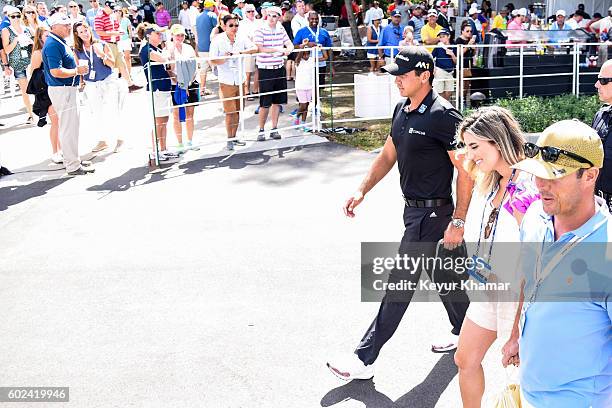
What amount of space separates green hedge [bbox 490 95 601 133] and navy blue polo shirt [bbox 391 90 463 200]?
8.00 meters

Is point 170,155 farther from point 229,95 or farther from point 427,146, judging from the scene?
point 427,146

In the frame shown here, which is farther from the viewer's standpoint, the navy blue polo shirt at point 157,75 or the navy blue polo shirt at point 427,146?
the navy blue polo shirt at point 157,75

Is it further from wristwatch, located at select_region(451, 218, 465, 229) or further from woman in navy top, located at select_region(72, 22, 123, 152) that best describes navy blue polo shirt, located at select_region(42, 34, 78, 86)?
wristwatch, located at select_region(451, 218, 465, 229)

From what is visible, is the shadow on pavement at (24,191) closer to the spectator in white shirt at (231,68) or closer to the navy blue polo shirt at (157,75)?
the navy blue polo shirt at (157,75)

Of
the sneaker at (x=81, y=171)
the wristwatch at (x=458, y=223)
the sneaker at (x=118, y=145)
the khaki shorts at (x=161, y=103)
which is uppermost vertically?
the khaki shorts at (x=161, y=103)

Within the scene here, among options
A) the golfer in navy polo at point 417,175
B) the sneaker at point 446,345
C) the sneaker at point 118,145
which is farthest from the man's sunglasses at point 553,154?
the sneaker at point 118,145

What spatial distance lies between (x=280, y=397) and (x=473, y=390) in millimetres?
1285

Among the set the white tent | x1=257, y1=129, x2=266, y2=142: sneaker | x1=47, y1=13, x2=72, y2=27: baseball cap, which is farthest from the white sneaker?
the white tent

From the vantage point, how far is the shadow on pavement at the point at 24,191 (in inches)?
357

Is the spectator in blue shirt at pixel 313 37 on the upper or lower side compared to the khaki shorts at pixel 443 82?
upper

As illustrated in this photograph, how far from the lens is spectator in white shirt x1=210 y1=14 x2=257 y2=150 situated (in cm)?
1130

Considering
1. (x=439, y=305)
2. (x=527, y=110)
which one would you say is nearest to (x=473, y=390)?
(x=439, y=305)

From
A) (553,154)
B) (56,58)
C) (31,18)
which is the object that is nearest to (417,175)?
(553,154)

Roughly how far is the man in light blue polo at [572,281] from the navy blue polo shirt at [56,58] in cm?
829
